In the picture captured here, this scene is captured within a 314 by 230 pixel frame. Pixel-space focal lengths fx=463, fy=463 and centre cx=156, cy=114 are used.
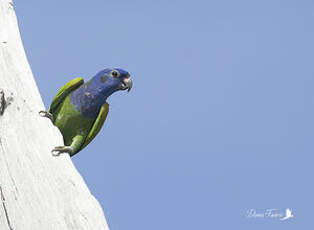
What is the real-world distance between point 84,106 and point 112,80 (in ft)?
1.36

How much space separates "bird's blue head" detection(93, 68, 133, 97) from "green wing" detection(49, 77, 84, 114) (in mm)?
214

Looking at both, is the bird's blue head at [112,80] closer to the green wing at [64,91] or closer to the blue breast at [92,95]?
the blue breast at [92,95]

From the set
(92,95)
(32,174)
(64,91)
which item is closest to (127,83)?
(92,95)

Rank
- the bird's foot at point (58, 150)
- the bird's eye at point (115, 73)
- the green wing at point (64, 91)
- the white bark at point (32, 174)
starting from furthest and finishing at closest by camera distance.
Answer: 1. the bird's eye at point (115, 73)
2. the green wing at point (64, 91)
3. the bird's foot at point (58, 150)
4. the white bark at point (32, 174)

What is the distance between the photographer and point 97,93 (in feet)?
15.9

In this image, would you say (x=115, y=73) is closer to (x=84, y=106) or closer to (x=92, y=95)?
(x=92, y=95)

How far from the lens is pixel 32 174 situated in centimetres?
301

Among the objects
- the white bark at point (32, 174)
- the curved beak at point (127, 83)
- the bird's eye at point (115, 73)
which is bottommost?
the white bark at point (32, 174)

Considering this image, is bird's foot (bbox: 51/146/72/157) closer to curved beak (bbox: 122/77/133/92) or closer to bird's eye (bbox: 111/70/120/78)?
bird's eye (bbox: 111/70/120/78)

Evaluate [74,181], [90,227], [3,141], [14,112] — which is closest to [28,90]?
[14,112]

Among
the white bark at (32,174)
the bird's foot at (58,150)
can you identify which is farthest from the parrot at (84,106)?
the bird's foot at (58,150)

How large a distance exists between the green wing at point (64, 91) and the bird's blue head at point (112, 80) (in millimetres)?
214

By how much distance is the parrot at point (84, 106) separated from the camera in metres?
4.72

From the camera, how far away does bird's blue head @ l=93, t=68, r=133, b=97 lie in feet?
16.0
